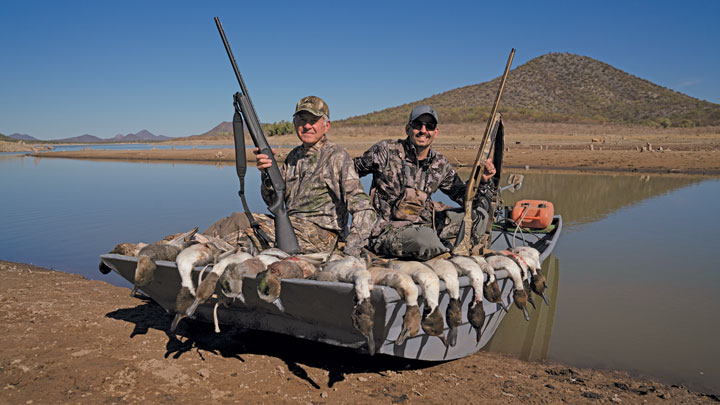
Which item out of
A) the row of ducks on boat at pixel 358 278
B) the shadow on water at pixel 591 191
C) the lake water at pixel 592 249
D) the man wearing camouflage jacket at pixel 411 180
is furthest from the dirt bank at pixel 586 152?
the row of ducks on boat at pixel 358 278

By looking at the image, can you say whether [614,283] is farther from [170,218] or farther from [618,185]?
[618,185]

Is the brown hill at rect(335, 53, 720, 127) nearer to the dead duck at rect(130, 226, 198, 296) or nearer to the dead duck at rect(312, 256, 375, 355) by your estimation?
the dead duck at rect(130, 226, 198, 296)

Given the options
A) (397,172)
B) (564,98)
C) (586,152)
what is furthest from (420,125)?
(564,98)

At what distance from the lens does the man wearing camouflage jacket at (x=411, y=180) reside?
513 cm

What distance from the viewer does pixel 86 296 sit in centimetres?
592

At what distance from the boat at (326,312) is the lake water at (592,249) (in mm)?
1302

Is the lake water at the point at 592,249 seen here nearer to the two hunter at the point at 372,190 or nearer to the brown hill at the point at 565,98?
the two hunter at the point at 372,190

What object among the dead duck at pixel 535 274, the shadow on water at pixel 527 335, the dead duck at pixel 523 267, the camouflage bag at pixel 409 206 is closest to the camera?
the dead duck at pixel 523 267

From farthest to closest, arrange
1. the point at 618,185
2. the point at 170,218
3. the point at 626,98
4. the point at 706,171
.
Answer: the point at 626,98
the point at 706,171
the point at 618,185
the point at 170,218

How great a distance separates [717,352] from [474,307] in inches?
124

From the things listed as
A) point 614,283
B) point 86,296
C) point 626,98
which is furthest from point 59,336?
point 626,98

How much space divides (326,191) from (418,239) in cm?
105

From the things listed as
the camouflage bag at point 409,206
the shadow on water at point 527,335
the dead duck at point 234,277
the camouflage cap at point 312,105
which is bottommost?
the shadow on water at point 527,335

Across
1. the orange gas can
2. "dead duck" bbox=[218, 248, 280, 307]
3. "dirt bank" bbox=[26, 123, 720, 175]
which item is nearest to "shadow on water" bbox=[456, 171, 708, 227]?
"dirt bank" bbox=[26, 123, 720, 175]
